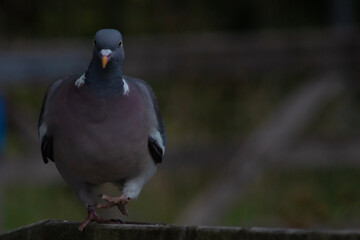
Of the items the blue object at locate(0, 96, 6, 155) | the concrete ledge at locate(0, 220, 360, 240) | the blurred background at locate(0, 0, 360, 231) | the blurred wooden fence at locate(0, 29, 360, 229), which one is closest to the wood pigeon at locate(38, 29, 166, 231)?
the concrete ledge at locate(0, 220, 360, 240)

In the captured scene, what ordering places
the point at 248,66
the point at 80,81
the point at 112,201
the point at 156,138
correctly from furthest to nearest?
1. the point at 248,66
2. the point at 156,138
3. the point at 80,81
4. the point at 112,201

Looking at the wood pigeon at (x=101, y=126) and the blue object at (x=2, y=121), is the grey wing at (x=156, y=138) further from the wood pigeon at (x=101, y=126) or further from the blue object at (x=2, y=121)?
the blue object at (x=2, y=121)

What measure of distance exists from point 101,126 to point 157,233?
880 millimetres

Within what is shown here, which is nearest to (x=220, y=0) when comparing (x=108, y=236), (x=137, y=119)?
(x=137, y=119)

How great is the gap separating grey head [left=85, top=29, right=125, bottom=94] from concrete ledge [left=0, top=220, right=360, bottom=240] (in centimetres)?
65

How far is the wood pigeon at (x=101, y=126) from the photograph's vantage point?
2748 mm

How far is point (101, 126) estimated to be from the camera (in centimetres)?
276

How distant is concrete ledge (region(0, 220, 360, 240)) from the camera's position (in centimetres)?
162

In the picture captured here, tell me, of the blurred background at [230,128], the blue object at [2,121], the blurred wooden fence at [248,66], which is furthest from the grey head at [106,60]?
the blue object at [2,121]

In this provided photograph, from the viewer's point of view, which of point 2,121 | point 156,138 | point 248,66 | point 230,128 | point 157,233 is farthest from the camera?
point 230,128

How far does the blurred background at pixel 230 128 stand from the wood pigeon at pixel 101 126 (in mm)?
1589

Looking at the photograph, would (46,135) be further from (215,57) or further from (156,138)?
(215,57)

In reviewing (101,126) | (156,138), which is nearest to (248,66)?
(156,138)

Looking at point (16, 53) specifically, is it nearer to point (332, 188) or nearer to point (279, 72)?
point (279, 72)
